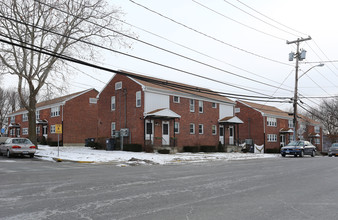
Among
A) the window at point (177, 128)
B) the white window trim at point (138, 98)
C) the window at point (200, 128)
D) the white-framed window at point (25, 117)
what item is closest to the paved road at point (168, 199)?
the white window trim at point (138, 98)

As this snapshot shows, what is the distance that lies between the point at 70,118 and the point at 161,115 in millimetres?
19682

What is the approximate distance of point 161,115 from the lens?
2822 centimetres

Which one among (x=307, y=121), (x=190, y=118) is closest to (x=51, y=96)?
(x=190, y=118)

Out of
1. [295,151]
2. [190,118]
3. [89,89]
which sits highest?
[89,89]

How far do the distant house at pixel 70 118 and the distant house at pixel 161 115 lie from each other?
8.70m

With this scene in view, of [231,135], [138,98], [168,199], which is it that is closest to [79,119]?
[138,98]

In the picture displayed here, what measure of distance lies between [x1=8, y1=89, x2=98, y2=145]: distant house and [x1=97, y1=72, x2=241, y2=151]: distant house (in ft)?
28.5

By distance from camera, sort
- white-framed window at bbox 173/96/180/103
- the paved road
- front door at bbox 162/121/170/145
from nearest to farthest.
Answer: the paved road < front door at bbox 162/121/170/145 < white-framed window at bbox 173/96/180/103

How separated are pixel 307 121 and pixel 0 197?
58.0m

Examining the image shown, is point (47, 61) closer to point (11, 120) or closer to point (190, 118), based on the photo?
point (190, 118)

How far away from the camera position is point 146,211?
6.02 m

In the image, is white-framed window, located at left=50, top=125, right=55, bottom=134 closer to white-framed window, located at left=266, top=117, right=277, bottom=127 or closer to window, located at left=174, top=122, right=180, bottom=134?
window, located at left=174, top=122, right=180, bottom=134

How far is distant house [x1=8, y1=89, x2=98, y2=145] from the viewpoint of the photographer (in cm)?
4216

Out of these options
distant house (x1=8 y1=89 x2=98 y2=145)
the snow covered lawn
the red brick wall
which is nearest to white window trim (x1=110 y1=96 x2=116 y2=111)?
the snow covered lawn
